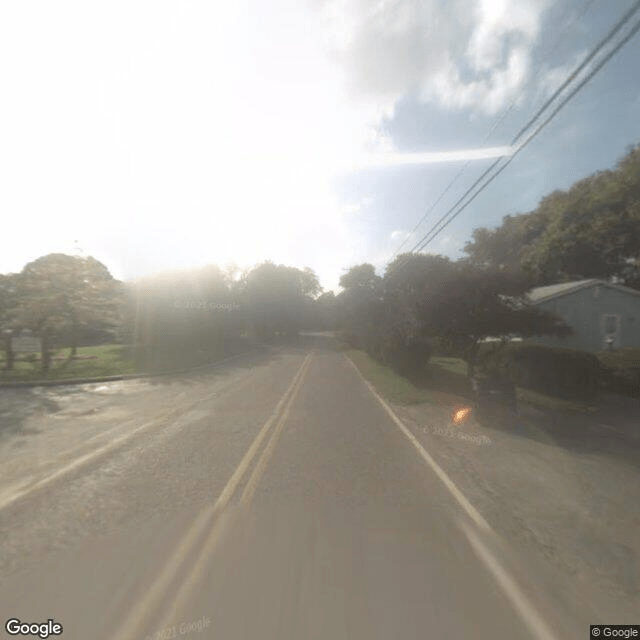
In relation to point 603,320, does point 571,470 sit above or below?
below

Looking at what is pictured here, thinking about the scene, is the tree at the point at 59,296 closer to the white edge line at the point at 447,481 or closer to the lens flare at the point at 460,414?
the white edge line at the point at 447,481

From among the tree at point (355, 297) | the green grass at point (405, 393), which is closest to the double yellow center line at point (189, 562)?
the green grass at point (405, 393)

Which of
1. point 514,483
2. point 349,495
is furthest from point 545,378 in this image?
point 349,495

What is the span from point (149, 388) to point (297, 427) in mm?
8957

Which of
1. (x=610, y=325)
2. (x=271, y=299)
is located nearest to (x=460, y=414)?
(x=610, y=325)

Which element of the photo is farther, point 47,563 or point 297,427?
point 297,427

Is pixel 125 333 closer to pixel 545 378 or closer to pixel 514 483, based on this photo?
pixel 545 378

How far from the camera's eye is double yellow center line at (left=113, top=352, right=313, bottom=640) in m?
3.04

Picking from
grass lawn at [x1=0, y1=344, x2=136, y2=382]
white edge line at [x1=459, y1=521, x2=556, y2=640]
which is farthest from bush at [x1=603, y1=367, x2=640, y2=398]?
grass lawn at [x1=0, y1=344, x2=136, y2=382]

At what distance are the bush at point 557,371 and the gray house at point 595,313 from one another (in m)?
7.63

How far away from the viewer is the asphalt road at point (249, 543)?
3.08 m

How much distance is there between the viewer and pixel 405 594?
11.0ft

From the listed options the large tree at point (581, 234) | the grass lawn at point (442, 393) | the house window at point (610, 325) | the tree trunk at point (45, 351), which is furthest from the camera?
the house window at point (610, 325)

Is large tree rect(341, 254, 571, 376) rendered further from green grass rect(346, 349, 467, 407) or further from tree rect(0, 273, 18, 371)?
tree rect(0, 273, 18, 371)
